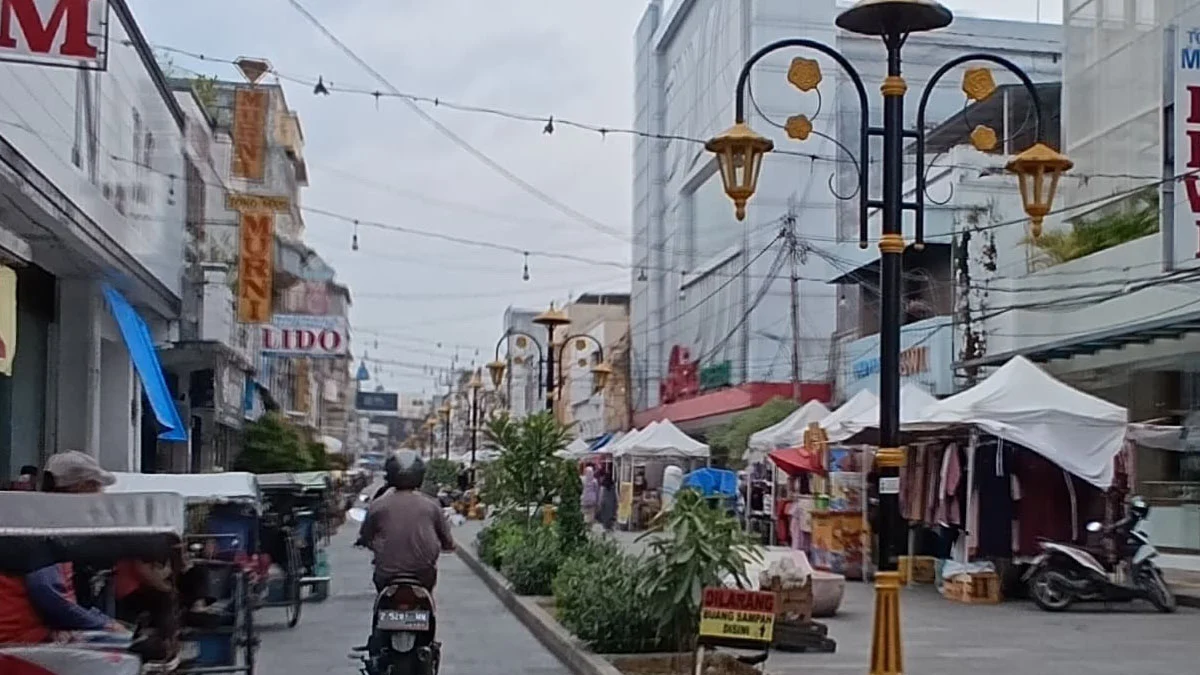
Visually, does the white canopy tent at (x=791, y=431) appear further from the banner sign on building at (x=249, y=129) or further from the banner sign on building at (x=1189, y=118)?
the banner sign on building at (x=249, y=129)

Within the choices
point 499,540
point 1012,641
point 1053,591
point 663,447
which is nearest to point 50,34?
point 1012,641

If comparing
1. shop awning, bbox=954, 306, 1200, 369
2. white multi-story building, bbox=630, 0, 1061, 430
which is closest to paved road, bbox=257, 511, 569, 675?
shop awning, bbox=954, 306, 1200, 369

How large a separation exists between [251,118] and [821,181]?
3161cm

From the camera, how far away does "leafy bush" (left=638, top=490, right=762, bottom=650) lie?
37.0 feet

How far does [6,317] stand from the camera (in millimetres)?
14664

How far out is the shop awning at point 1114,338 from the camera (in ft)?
69.6

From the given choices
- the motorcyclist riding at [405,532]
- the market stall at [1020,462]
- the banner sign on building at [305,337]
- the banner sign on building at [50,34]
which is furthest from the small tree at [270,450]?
the motorcyclist riding at [405,532]

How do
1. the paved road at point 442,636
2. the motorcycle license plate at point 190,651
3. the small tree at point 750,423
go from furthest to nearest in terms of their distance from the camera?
the small tree at point 750,423
the paved road at point 442,636
the motorcycle license plate at point 190,651

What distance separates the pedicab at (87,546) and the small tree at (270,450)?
86.4ft

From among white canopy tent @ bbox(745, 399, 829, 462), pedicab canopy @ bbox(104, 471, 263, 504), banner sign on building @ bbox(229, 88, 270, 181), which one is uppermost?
banner sign on building @ bbox(229, 88, 270, 181)

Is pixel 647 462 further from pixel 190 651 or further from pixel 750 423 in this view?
pixel 190 651

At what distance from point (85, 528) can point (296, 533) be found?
11.6 m

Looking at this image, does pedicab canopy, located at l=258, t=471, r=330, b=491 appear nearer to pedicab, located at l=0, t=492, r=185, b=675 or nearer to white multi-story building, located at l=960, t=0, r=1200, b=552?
pedicab, located at l=0, t=492, r=185, b=675

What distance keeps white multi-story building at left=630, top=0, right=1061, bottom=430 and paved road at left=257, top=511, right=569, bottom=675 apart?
2656cm
